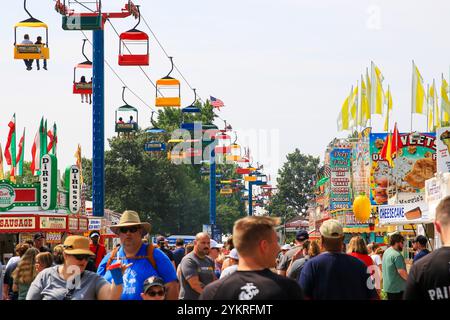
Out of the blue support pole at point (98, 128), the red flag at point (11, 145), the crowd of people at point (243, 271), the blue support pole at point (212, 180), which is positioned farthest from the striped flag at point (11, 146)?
the crowd of people at point (243, 271)

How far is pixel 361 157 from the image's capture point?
61219 mm

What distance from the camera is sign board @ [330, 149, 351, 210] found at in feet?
221

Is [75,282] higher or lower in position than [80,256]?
lower

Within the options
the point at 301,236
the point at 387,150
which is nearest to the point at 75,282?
the point at 301,236

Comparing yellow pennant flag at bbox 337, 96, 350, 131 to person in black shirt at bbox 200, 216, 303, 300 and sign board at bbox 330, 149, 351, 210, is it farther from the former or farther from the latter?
person in black shirt at bbox 200, 216, 303, 300

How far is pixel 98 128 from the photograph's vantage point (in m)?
31.4

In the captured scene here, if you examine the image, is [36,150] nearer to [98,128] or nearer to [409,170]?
[409,170]

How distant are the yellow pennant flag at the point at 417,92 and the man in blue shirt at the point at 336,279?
45462 millimetres

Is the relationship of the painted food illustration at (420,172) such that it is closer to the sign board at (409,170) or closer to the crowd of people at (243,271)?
the sign board at (409,170)

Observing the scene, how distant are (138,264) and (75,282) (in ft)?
3.72

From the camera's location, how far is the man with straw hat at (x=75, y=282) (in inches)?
330

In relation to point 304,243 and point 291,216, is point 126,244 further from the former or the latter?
point 291,216

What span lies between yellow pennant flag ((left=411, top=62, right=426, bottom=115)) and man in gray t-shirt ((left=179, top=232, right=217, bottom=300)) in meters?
41.8
